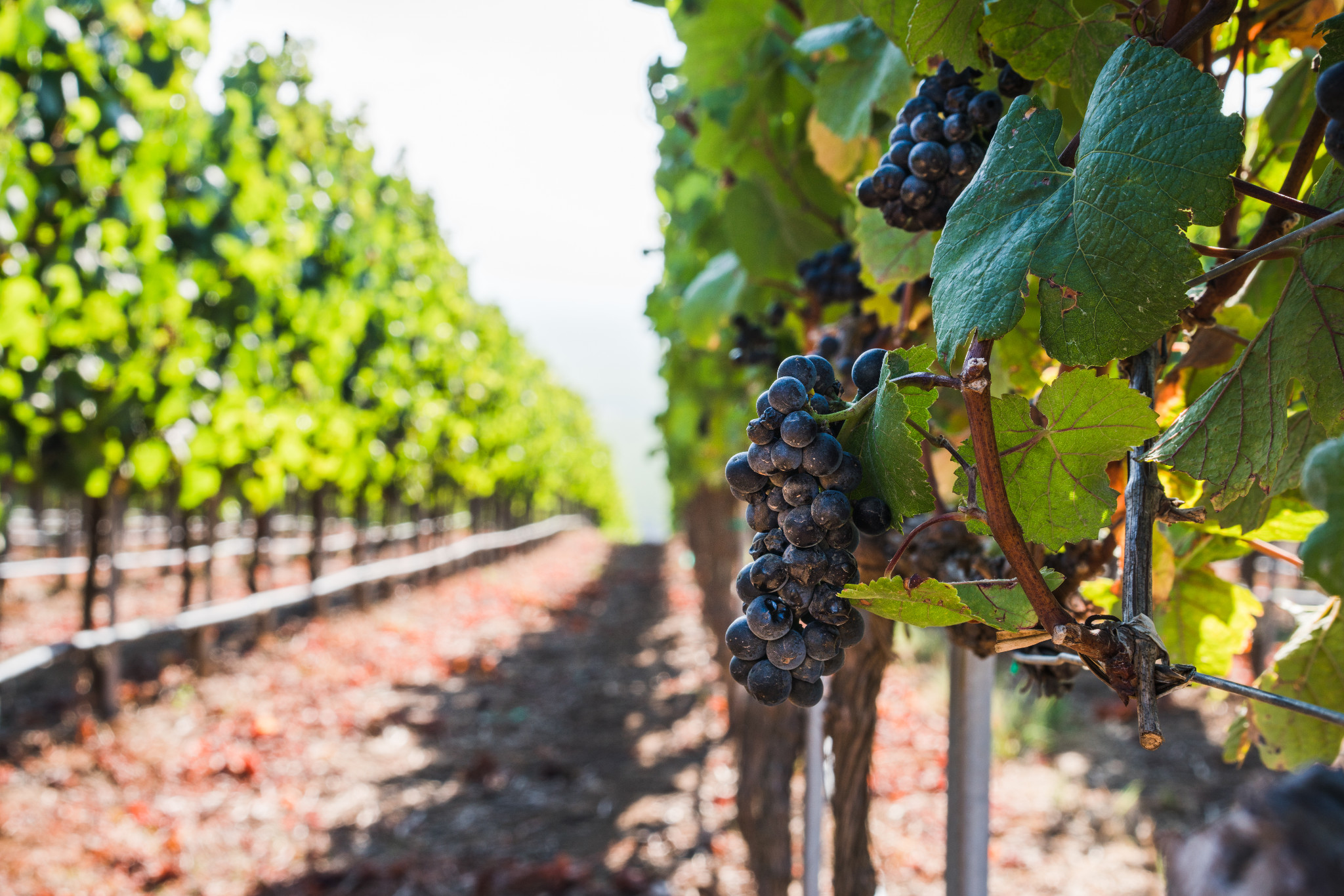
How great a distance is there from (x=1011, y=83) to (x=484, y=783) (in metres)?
6.21

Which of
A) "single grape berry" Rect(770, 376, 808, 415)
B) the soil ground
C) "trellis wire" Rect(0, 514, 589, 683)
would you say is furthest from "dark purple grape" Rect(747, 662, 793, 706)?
"trellis wire" Rect(0, 514, 589, 683)

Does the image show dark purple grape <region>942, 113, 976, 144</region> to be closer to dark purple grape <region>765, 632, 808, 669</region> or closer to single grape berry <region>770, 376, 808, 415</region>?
single grape berry <region>770, 376, 808, 415</region>

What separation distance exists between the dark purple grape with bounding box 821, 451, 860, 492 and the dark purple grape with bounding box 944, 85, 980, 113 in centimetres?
42

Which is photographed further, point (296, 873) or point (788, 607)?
point (296, 873)

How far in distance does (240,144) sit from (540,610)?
28.9ft

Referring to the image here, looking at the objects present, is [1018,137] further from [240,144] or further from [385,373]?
[385,373]

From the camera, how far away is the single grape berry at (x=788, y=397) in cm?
68

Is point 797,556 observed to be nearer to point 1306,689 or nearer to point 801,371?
point 801,371

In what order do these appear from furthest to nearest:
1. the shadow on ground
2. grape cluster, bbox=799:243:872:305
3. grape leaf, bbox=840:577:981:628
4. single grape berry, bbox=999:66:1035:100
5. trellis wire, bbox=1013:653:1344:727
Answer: the shadow on ground < grape cluster, bbox=799:243:872:305 < single grape berry, bbox=999:66:1035:100 < grape leaf, bbox=840:577:981:628 < trellis wire, bbox=1013:653:1344:727

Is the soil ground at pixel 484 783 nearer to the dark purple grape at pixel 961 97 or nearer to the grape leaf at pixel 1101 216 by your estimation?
the dark purple grape at pixel 961 97

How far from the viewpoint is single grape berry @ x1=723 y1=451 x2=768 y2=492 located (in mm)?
715

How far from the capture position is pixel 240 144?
720 cm

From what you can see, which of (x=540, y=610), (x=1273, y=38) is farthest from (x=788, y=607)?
(x=540, y=610)

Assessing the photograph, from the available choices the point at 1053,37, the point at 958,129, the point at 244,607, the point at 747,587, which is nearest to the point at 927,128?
the point at 958,129
